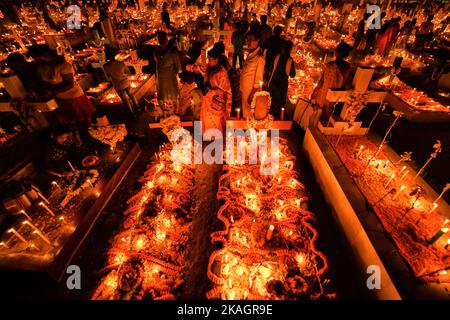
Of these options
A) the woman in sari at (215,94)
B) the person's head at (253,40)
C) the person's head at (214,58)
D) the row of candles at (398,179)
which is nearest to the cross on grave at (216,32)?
the person's head at (253,40)

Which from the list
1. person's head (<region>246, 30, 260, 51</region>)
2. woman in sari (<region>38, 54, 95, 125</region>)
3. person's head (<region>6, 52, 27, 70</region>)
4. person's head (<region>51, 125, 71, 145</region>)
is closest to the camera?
person's head (<region>51, 125, 71, 145</region>)

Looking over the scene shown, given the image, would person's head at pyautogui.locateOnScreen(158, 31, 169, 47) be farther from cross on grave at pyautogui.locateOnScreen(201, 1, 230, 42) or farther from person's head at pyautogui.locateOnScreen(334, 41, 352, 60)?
cross on grave at pyautogui.locateOnScreen(201, 1, 230, 42)

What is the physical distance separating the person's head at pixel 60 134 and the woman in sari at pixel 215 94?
3.02 meters

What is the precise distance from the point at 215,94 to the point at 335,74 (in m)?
2.94

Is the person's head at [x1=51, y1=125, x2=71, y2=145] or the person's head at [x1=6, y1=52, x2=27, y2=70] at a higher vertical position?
the person's head at [x1=6, y1=52, x2=27, y2=70]

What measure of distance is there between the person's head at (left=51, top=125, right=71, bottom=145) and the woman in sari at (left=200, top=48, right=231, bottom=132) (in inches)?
119

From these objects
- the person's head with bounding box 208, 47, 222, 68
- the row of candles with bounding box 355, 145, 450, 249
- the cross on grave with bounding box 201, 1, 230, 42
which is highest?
the person's head with bounding box 208, 47, 222, 68

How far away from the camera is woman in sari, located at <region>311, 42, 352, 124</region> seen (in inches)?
202

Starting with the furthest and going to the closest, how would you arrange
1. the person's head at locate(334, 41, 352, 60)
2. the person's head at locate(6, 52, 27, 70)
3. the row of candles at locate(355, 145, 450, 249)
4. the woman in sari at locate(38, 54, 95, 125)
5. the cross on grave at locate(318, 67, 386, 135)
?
the person's head at locate(6, 52, 27, 70), the cross on grave at locate(318, 67, 386, 135), the person's head at locate(334, 41, 352, 60), the woman in sari at locate(38, 54, 95, 125), the row of candles at locate(355, 145, 450, 249)

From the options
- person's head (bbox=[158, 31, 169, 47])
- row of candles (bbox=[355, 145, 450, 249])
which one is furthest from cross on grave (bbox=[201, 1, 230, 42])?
row of candles (bbox=[355, 145, 450, 249])

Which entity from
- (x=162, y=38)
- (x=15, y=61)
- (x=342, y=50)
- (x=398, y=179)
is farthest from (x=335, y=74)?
(x=15, y=61)

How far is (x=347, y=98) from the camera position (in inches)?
208

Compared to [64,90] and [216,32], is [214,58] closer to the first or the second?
[64,90]

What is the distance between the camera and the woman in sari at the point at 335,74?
5.13 metres
